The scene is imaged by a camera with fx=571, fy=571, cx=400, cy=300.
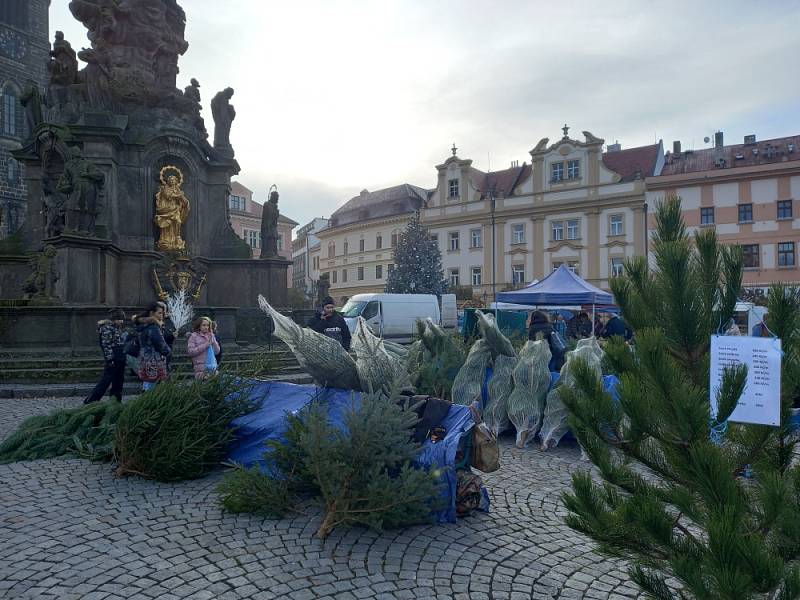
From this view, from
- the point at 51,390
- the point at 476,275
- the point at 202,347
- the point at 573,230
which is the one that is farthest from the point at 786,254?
the point at 51,390

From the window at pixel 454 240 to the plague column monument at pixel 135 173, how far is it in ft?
109

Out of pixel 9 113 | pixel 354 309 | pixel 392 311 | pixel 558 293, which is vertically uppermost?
pixel 9 113

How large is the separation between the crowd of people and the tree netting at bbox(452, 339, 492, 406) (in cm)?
330

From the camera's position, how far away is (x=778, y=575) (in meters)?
1.74

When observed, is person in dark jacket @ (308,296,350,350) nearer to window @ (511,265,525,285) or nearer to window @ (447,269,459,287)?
window @ (511,265,525,285)

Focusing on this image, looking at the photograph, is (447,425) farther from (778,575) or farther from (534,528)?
(778,575)

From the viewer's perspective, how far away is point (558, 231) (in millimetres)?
45031

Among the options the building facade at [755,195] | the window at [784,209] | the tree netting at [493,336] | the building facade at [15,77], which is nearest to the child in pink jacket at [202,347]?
the tree netting at [493,336]

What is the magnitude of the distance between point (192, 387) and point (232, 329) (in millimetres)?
10112

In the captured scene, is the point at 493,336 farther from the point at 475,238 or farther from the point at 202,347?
the point at 475,238

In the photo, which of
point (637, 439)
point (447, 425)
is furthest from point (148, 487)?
point (637, 439)

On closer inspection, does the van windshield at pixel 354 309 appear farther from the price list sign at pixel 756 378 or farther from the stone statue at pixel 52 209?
the price list sign at pixel 756 378

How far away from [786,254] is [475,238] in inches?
874

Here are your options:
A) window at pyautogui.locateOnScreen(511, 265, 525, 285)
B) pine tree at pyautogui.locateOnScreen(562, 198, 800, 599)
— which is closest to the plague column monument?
pine tree at pyautogui.locateOnScreen(562, 198, 800, 599)
